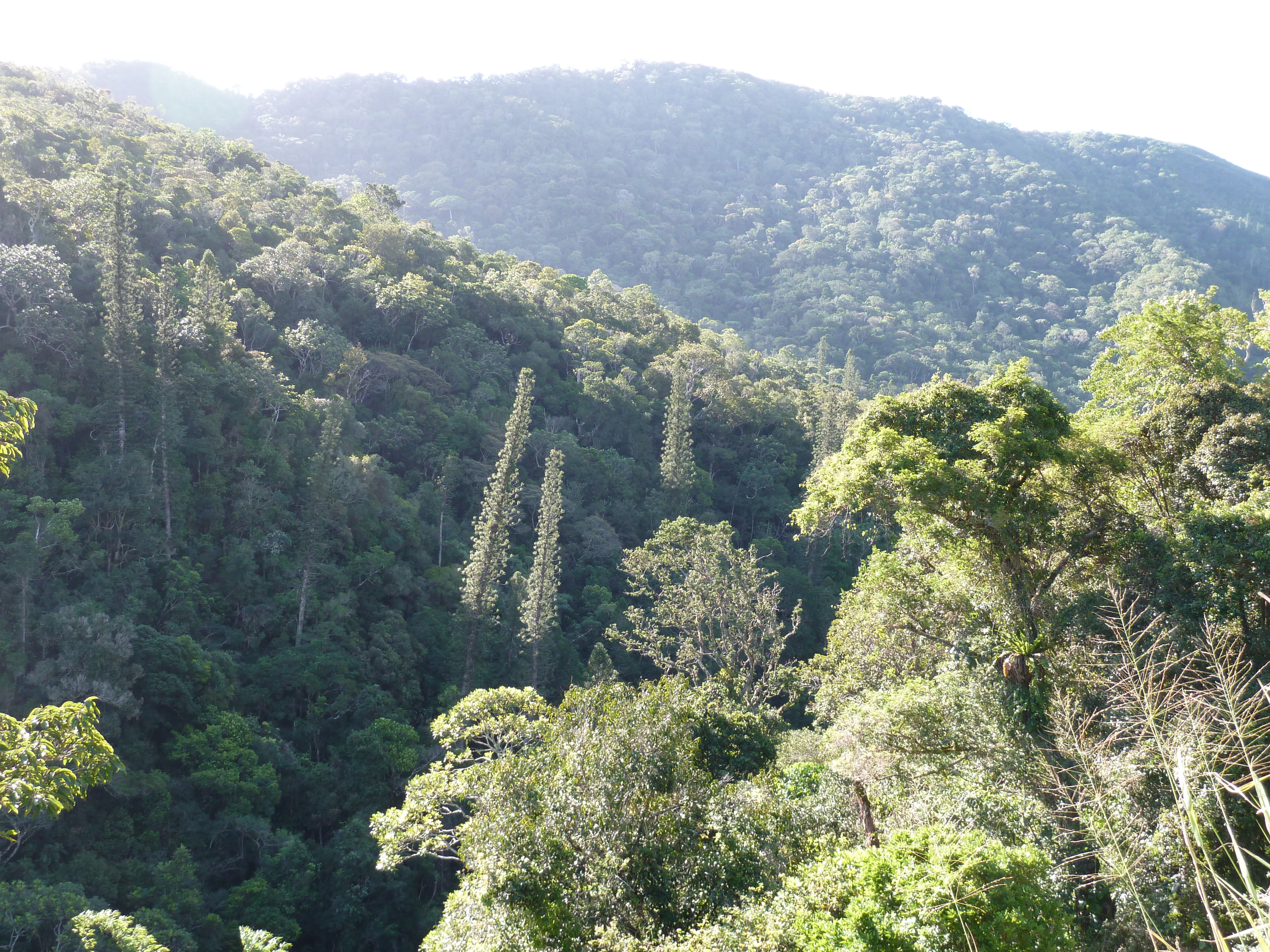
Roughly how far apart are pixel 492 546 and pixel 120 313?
13.4 m

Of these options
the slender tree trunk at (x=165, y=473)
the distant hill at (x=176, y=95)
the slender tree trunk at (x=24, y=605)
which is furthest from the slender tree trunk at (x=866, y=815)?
the distant hill at (x=176, y=95)

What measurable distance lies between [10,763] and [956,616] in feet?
37.3

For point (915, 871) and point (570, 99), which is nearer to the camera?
point (915, 871)

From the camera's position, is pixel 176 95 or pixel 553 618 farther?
pixel 176 95

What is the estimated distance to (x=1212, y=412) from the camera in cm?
1164

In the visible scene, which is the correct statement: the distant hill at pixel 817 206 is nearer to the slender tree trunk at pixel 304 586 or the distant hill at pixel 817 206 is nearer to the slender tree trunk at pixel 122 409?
the slender tree trunk at pixel 304 586

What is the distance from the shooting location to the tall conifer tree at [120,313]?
23.7 metres

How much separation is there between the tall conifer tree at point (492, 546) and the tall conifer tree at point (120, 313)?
1099 centimetres

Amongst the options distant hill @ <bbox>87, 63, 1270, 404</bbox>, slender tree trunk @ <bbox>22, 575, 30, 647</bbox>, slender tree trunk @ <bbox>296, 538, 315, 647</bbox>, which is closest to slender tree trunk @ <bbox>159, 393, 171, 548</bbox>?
slender tree trunk @ <bbox>296, 538, 315, 647</bbox>

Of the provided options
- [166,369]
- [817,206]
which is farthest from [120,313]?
[817,206]

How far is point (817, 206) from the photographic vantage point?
426 ft

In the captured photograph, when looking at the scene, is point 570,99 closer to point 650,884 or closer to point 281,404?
point 281,404

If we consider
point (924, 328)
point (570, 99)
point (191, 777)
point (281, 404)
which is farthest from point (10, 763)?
point (570, 99)

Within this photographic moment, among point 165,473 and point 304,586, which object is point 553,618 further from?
point 165,473
